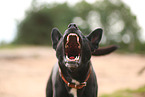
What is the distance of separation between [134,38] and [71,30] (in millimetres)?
27843

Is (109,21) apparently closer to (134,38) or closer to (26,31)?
(134,38)

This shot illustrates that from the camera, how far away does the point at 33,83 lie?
29.3ft

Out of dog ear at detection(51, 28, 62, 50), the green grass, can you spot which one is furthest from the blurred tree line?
dog ear at detection(51, 28, 62, 50)

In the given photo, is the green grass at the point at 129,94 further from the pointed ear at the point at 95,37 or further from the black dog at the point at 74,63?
the pointed ear at the point at 95,37

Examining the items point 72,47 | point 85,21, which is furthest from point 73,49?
point 85,21

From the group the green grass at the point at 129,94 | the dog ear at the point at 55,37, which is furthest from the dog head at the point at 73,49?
the green grass at the point at 129,94

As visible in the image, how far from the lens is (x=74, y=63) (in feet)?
8.21

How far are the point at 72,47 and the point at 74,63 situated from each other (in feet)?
0.97

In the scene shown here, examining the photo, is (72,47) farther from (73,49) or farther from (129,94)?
(129,94)

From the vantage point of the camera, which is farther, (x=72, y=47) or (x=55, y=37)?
(x=55, y=37)

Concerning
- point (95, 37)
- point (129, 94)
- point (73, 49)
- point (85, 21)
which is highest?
point (85, 21)

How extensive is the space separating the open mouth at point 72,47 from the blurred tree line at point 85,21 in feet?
66.0

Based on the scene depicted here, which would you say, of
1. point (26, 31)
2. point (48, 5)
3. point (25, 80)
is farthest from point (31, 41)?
point (25, 80)

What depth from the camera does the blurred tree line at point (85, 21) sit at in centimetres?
2514
